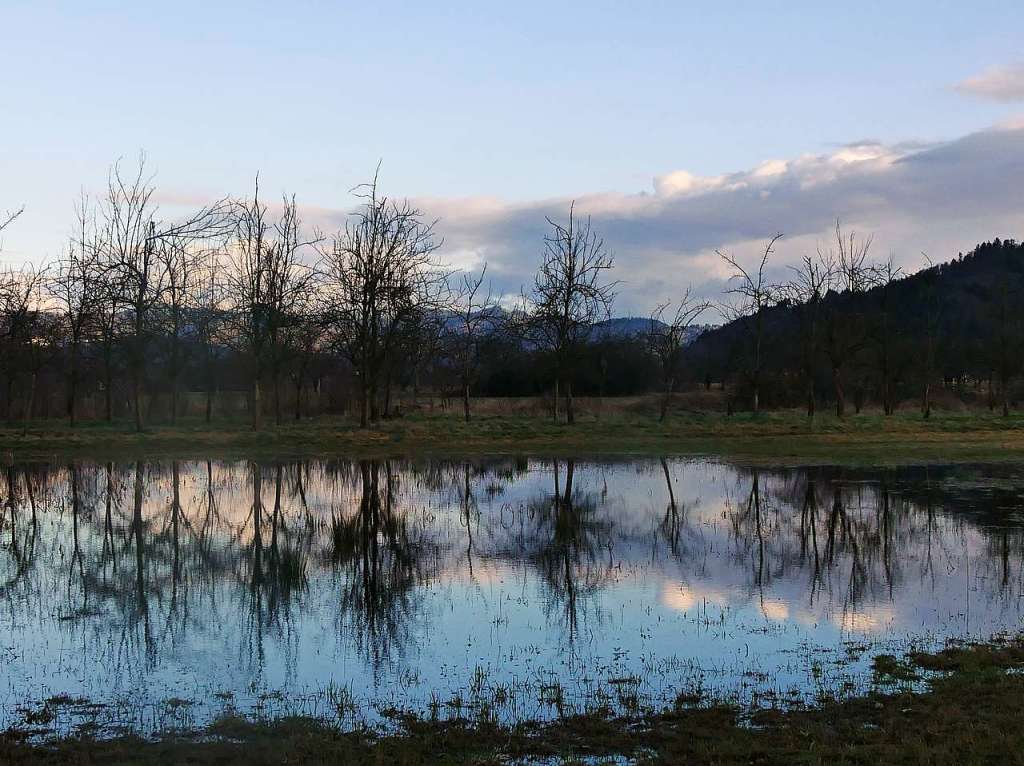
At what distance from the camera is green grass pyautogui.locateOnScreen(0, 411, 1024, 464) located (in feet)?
114

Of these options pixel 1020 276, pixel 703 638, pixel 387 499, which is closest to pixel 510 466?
pixel 387 499

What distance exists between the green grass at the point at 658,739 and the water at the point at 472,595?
0.43 metres

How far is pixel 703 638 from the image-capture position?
10.5 meters

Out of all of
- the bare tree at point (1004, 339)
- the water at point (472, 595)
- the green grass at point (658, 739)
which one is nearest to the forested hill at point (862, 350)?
the bare tree at point (1004, 339)

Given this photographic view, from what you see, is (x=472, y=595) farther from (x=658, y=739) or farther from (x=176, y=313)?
(x=176, y=313)

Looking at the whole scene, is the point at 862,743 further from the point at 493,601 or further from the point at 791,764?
the point at 493,601

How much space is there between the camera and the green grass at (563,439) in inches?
1373

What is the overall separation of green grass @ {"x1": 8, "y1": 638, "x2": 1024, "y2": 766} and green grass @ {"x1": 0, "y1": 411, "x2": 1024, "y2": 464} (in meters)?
25.9

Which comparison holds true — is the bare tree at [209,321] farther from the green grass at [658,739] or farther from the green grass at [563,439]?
the green grass at [658,739]

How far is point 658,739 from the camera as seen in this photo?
23.3 ft

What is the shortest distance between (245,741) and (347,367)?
51586 mm

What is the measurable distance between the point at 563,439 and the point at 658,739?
31.4m

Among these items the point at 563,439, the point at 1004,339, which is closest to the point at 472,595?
the point at 563,439

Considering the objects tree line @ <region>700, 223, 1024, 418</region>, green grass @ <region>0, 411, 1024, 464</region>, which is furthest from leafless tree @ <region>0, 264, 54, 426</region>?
A: tree line @ <region>700, 223, 1024, 418</region>
